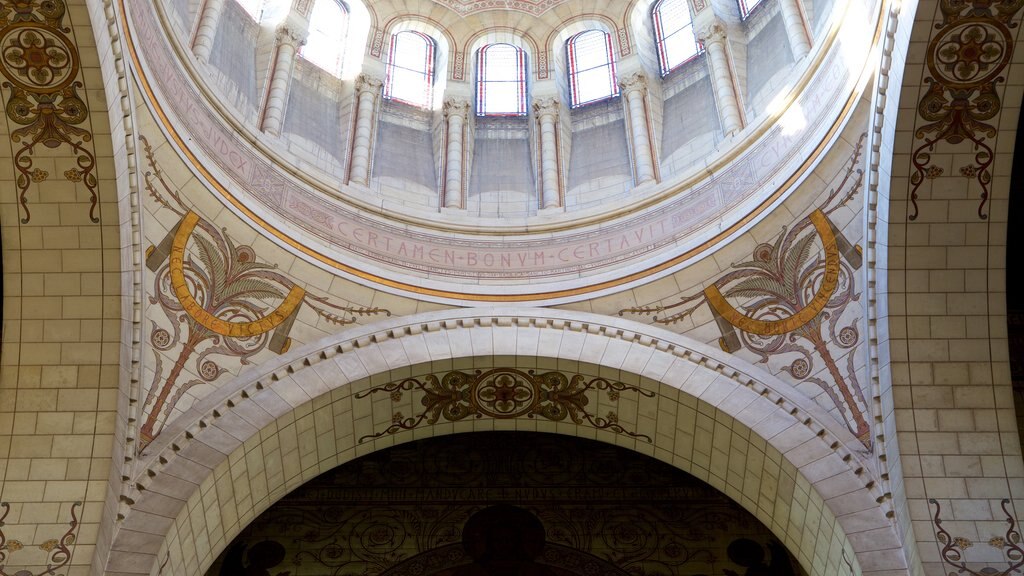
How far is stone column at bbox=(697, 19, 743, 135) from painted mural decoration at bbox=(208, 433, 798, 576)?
13.7ft

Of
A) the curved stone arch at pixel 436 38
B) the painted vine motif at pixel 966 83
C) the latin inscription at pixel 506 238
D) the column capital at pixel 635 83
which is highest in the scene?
the curved stone arch at pixel 436 38

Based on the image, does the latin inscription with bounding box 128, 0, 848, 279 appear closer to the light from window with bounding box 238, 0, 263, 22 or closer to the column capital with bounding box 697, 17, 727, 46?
the column capital with bounding box 697, 17, 727, 46

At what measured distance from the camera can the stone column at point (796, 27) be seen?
11.6m

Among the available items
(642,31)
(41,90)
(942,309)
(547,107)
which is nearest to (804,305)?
(942,309)

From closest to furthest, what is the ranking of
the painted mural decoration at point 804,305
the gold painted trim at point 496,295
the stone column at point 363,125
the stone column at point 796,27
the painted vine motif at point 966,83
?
the painted vine motif at point 966,83 < the gold painted trim at point 496,295 < the painted mural decoration at point 804,305 < the stone column at point 796,27 < the stone column at point 363,125

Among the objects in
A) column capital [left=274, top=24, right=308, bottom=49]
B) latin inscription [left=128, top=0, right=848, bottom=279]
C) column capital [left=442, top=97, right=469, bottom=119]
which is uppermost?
column capital [left=274, top=24, right=308, bottom=49]

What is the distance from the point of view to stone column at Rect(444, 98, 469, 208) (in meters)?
12.8

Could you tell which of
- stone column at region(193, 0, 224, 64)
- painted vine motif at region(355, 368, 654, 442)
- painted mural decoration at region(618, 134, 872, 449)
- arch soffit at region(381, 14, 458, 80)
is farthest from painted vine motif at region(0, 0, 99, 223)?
arch soffit at region(381, 14, 458, 80)

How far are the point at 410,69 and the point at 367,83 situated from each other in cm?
97

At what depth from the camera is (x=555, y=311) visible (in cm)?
1127

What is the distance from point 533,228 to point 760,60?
127 inches

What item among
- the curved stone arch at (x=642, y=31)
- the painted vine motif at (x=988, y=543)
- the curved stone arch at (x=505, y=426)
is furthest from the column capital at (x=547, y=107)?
the painted vine motif at (x=988, y=543)

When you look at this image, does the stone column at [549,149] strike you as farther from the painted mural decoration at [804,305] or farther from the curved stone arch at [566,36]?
the painted mural decoration at [804,305]

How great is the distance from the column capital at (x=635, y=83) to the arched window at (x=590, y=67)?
298mm
